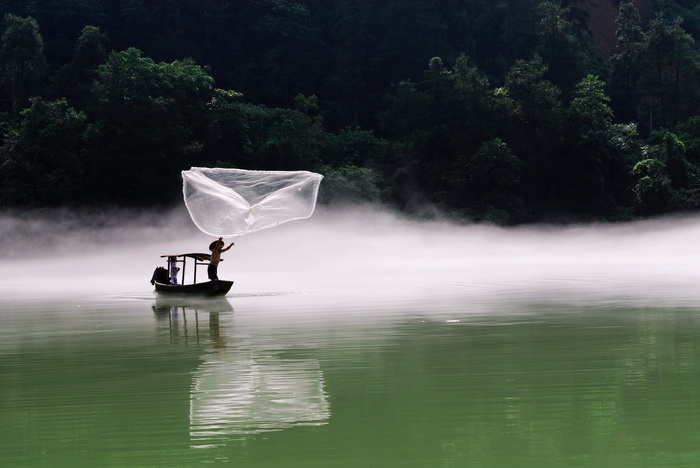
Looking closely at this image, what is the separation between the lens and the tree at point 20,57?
5769cm

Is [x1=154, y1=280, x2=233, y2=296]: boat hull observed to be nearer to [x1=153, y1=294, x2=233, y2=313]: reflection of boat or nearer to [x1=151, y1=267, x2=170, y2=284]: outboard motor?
[x1=153, y1=294, x2=233, y2=313]: reflection of boat

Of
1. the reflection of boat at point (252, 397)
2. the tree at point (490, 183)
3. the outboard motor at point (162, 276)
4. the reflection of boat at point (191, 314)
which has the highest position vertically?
the tree at point (490, 183)

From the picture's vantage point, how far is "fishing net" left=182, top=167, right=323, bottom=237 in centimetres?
2388

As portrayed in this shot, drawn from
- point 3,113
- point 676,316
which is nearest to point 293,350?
A: point 676,316

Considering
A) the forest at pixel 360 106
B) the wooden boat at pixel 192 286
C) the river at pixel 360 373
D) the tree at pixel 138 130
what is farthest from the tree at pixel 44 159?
the wooden boat at pixel 192 286

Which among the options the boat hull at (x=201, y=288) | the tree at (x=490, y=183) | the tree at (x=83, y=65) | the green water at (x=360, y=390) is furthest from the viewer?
the tree at (x=83, y=65)

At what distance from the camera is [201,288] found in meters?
25.4

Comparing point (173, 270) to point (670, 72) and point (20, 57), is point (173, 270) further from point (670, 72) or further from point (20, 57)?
point (670, 72)

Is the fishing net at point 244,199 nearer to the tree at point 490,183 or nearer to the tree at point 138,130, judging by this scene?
the tree at point 138,130

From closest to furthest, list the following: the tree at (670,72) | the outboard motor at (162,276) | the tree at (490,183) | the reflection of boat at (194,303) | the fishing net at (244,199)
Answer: the reflection of boat at (194,303) < the fishing net at (244,199) < the outboard motor at (162,276) < the tree at (490,183) < the tree at (670,72)

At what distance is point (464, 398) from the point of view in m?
11.0

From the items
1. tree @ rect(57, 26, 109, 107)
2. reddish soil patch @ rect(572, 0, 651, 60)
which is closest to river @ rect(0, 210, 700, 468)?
tree @ rect(57, 26, 109, 107)

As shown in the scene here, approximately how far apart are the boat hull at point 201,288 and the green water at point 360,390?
5090mm

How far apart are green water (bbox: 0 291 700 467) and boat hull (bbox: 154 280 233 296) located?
5.09 meters
